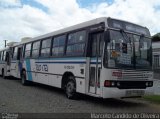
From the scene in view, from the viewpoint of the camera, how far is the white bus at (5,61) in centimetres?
2403

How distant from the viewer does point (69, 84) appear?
492 inches

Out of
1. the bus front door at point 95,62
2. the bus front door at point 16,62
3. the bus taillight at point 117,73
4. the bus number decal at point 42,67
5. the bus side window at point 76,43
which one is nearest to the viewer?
the bus taillight at point 117,73

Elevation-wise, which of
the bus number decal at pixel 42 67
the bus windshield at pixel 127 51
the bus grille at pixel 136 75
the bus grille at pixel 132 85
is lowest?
the bus grille at pixel 132 85

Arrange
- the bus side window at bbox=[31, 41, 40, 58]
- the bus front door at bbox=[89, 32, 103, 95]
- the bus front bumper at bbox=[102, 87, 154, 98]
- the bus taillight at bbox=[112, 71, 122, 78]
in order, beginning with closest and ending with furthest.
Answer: the bus front bumper at bbox=[102, 87, 154, 98] < the bus taillight at bbox=[112, 71, 122, 78] < the bus front door at bbox=[89, 32, 103, 95] < the bus side window at bbox=[31, 41, 40, 58]

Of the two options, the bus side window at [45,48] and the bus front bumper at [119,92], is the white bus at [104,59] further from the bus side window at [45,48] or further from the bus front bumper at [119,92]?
the bus side window at [45,48]

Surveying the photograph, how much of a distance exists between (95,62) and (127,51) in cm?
122

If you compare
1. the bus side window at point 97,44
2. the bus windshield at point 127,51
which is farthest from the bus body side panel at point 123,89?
the bus side window at point 97,44

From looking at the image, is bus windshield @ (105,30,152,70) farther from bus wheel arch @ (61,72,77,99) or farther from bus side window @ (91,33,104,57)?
bus wheel arch @ (61,72,77,99)

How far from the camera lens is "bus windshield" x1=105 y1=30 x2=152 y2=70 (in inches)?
404

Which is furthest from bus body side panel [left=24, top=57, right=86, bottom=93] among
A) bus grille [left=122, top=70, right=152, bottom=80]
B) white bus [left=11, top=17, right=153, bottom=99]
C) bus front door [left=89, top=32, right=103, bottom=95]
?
bus grille [left=122, top=70, right=152, bottom=80]

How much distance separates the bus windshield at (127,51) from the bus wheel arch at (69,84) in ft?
8.41

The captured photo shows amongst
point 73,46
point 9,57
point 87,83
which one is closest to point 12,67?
point 9,57

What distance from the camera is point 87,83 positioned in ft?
36.6

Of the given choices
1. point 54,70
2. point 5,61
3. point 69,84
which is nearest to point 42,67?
point 54,70
